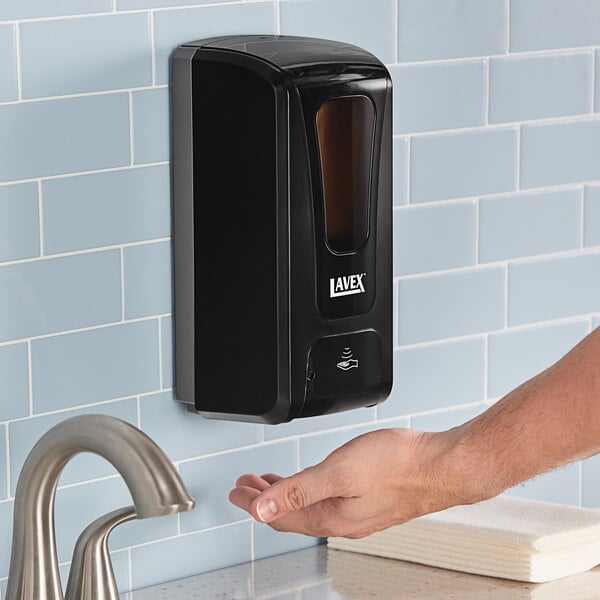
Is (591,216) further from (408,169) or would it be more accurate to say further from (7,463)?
(7,463)

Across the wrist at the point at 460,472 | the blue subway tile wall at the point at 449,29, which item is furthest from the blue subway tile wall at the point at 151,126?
the wrist at the point at 460,472

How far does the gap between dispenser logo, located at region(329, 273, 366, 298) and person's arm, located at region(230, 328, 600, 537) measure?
0.65ft

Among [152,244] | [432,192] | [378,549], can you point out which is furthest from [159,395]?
[432,192]

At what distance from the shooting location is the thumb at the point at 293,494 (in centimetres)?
141

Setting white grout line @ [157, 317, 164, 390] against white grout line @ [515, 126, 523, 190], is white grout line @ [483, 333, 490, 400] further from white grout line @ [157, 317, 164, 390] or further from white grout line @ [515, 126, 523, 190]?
Result: white grout line @ [157, 317, 164, 390]

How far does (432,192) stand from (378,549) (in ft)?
1.50

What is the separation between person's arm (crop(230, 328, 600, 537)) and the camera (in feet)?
4.45

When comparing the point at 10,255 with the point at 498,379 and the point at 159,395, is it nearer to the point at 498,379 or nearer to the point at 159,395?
the point at 159,395

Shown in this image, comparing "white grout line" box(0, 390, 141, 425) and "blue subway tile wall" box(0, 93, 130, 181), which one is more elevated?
"blue subway tile wall" box(0, 93, 130, 181)

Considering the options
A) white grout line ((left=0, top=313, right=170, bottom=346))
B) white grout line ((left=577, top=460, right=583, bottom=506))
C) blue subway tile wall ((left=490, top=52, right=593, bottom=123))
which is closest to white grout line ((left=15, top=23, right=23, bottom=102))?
white grout line ((left=0, top=313, right=170, bottom=346))

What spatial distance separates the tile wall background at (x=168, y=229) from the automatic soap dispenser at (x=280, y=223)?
0.05m

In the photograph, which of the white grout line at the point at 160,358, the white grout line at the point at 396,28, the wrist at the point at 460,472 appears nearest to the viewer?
the wrist at the point at 460,472

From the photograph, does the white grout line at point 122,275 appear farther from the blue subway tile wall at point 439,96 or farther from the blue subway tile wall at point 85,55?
the blue subway tile wall at point 439,96

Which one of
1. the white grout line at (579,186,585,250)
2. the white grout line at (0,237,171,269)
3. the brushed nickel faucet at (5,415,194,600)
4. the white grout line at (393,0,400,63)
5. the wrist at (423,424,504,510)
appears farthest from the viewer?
the white grout line at (579,186,585,250)
